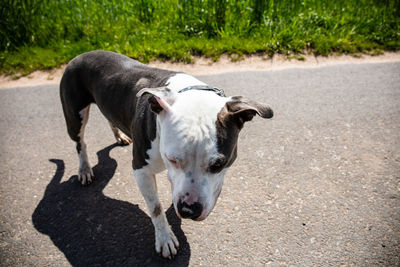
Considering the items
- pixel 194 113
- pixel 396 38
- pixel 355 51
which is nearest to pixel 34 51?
pixel 194 113

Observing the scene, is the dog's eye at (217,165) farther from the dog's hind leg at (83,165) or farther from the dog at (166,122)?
the dog's hind leg at (83,165)

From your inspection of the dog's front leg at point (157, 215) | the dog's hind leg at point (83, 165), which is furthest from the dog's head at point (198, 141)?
the dog's hind leg at point (83, 165)

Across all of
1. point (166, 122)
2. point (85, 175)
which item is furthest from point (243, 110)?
point (85, 175)

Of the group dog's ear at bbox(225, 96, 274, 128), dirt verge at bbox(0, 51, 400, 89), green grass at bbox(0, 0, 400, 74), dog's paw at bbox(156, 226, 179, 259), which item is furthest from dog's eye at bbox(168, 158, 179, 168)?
green grass at bbox(0, 0, 400, 74)

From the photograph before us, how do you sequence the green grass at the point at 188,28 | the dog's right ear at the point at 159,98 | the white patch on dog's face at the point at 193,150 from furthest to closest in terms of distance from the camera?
the green grass at the point at 188,28
the dog's right ear at the point at 159,98
the white patch on dog's face at the point at 193,150

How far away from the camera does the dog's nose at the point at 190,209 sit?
5.86 ft

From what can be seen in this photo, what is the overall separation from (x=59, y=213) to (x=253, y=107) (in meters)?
2.44

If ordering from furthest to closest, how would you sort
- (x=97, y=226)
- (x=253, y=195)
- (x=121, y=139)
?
(x=121, y=139) → (x=253, y=195) → (x=97, y=226)

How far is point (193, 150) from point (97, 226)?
167 cm

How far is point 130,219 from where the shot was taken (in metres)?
2.81

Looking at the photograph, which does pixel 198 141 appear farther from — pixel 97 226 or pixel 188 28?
pixel 188 28

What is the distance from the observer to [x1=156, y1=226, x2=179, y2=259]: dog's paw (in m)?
2.42

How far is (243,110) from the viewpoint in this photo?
6.01 ft

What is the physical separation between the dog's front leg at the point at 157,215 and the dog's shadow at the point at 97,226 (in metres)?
0.09
